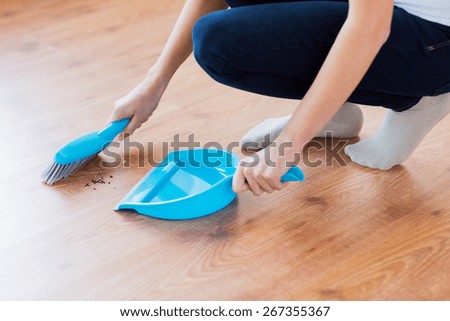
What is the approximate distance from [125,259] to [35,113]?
56cm

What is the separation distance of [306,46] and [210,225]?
33 cm

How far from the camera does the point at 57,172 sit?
125 centimetres

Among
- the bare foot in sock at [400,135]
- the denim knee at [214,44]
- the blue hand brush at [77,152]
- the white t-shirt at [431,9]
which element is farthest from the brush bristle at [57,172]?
the white t-shirt at [431,9]

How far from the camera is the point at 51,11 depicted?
2.10m

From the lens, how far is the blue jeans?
110 cm

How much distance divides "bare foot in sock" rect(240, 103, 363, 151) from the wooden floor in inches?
1.6

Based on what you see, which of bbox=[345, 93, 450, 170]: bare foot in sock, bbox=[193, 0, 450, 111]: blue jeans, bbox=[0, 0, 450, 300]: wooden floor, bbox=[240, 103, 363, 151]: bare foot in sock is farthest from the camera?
bbox=[240, 103, 363, 151]: bare foot in sock

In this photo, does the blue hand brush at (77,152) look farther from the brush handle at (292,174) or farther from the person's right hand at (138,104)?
the brush handle at (292,174)

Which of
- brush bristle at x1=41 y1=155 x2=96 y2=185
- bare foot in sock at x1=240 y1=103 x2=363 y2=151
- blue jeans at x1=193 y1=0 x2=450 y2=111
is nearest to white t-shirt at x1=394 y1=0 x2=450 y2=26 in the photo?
blue jeans at x1=193 y1=0 x2=450 y2=111

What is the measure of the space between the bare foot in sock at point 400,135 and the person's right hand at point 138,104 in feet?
1.27

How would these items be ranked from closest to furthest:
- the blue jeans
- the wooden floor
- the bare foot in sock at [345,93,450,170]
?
the wooden floor
the blue jeans
the bare foot in sock at [345,93,450,170]

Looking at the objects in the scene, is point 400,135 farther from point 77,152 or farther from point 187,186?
point 77,152

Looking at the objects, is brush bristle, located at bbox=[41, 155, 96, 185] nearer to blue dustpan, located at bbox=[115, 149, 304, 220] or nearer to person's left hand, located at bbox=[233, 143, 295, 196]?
blue dustpan, located at bbox=[115, 149, 304, 220]

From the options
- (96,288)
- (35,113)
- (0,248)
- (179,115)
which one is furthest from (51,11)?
(96,288)
